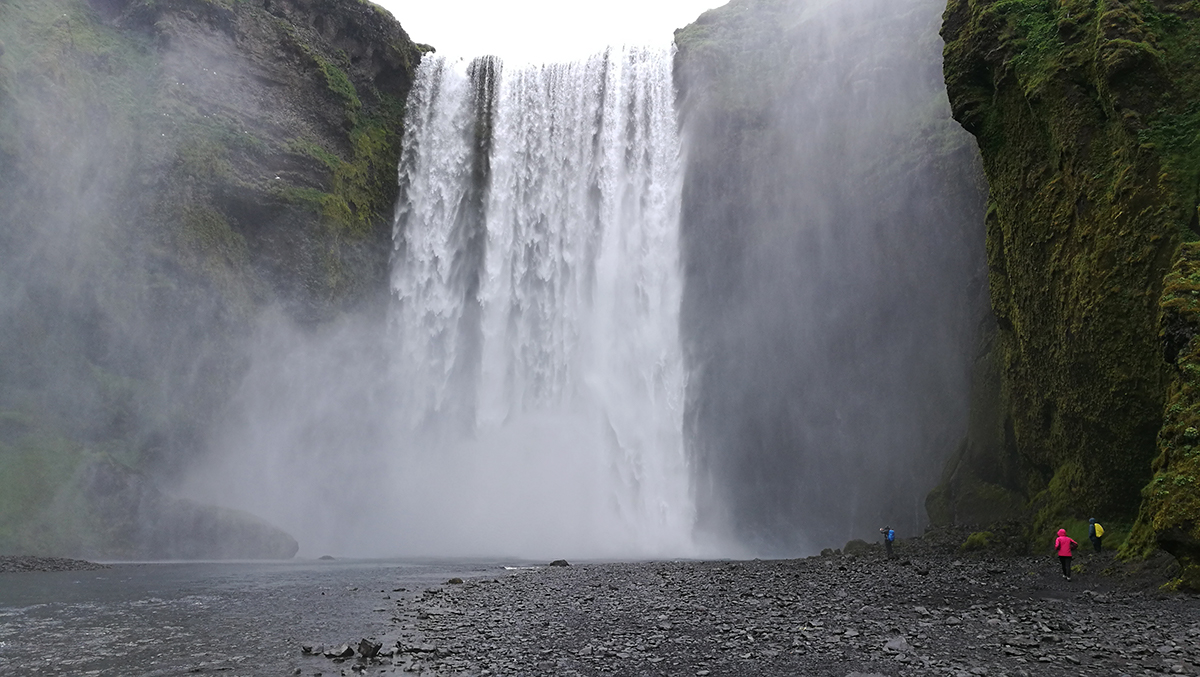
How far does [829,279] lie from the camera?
32281 millimetres

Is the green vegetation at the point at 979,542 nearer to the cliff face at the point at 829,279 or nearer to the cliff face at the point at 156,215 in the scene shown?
the cliff face at the point at 829,279

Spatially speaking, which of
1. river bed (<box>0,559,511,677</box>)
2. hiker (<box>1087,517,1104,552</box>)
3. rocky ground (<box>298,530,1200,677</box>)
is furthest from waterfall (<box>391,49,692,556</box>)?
hiker (<box>1087,517,1104,552</box>)

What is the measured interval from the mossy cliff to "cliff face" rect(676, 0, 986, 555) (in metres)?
7.18

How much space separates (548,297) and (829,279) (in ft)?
43.3

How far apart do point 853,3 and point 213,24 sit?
3134 cm

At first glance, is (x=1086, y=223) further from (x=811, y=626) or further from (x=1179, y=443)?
(x=811, y=626)

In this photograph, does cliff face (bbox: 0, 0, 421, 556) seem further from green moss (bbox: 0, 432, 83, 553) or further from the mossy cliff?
the mossy cliff

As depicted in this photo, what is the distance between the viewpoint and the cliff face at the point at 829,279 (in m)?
29.0

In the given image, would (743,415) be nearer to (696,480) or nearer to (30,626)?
(696,480)

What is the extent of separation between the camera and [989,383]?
80.2ft

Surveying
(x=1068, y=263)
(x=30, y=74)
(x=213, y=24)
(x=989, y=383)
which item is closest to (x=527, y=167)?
(x=213, y=24)

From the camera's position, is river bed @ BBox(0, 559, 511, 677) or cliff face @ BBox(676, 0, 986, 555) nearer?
river bed @ BBox(0, 559, 511, 677)

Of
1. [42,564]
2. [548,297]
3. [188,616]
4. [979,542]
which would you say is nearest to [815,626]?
[188,616]

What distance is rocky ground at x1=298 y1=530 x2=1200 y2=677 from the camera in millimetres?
7512
